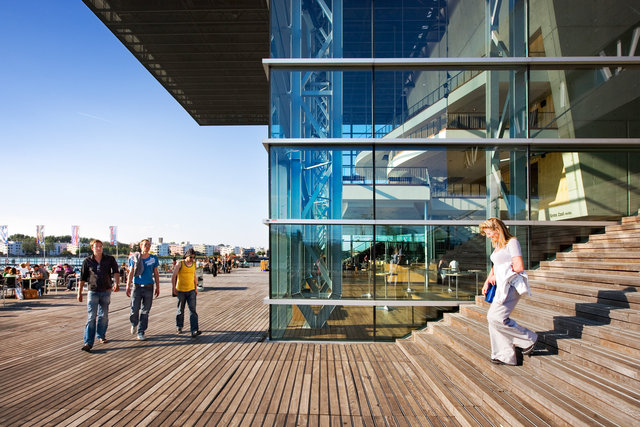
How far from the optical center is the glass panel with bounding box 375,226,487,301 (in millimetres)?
7340

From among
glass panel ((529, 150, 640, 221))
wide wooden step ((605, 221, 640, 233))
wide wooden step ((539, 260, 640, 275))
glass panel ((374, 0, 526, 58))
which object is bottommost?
wide wooden step ((539, 260, 640, 275))

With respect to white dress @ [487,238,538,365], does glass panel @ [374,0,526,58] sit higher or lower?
higher

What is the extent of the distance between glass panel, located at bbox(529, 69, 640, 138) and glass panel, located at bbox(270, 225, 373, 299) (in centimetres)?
413

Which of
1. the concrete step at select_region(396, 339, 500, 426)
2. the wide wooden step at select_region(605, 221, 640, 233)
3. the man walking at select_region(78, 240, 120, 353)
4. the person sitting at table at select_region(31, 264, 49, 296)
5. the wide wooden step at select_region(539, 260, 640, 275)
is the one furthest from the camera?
→ the person sitting at table at select_region(31, 264, 49, 296)

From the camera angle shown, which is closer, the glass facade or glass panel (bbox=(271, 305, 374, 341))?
glass panel (bbox=(271, 305, 374, 341))

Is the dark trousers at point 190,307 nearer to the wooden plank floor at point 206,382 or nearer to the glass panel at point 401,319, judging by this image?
the wooden plank floor at point 206,382

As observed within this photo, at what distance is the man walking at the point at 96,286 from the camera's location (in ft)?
21.0

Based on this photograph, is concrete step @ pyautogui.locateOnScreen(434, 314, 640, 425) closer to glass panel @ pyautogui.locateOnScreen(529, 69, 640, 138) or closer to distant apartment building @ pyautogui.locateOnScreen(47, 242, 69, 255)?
glass panel @ pyautogui.locateOnScreen(529, 69, 640, 138)

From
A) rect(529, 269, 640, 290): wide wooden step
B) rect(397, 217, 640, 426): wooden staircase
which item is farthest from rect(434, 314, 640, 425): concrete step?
rect(529, 269, 640, 290): wide wooden step

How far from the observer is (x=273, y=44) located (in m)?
7.44

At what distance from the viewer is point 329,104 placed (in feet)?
25.7

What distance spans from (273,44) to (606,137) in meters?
6.74

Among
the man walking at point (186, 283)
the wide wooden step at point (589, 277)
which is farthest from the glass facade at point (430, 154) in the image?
the man walking at point (186, 283)

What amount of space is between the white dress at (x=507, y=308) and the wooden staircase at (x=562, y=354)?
7.6 inches
